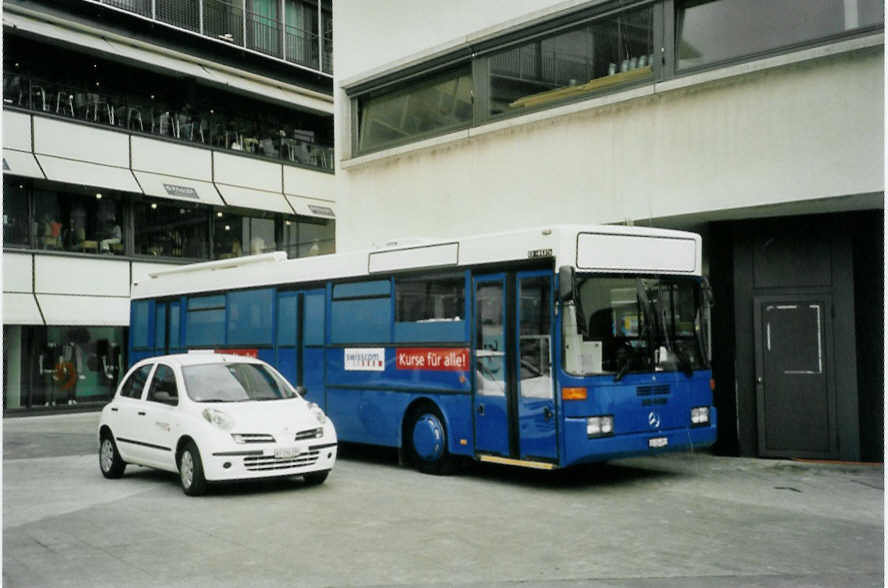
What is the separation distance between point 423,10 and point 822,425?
10303mm

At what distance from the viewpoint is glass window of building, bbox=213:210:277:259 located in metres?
30.9

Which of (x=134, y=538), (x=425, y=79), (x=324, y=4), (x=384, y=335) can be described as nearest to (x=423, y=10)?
(x=425, y=79)

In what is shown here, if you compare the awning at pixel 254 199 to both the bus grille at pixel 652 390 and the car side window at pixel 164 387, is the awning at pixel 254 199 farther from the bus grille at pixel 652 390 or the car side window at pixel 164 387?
the bus grille at pixel 652 390

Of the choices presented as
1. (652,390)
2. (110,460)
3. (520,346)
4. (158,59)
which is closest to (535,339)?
(520,346)

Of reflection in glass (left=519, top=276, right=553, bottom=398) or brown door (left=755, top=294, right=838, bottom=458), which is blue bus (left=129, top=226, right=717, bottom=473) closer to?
reflection in glass (left=519, top=276, right=553, bottom=398)

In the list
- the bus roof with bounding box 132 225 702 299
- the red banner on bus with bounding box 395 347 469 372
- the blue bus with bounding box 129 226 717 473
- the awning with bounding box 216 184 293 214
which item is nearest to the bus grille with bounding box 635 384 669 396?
the blue bus with bounding box 129 226 717 473

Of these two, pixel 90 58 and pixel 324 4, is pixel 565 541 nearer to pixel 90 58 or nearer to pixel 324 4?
pixel 90 58

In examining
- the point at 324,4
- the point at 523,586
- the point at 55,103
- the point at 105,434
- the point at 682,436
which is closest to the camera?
the point at 523,586

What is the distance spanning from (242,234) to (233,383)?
1986 cm

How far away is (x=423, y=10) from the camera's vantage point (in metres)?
18.5

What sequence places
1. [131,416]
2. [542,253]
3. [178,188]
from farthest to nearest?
[178,188], [131,416], [542,253]

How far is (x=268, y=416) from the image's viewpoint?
11406mm

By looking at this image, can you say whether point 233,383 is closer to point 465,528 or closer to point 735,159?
point 465,528

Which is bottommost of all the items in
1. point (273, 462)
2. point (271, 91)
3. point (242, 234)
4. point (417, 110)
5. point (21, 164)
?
point (273, 462)
